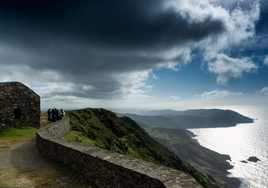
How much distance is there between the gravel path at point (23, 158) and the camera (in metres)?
8.96

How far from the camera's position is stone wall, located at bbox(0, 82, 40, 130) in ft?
54.6

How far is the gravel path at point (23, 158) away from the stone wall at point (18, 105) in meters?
6.81

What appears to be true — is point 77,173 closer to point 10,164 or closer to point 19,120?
point 10,164

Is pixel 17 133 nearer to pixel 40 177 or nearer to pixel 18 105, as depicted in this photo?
pixel 18 105

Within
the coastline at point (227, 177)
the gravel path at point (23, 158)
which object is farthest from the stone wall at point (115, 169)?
the coastline at point (227, 177)

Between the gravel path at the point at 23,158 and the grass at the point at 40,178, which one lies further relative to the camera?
the gravel path at the point at 23,158

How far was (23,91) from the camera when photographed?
18438 mm

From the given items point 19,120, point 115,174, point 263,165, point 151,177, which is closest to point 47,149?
point 115,174

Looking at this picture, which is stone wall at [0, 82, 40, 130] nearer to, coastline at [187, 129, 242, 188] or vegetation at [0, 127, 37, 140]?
vegetation at [0, 127, 37, 140]

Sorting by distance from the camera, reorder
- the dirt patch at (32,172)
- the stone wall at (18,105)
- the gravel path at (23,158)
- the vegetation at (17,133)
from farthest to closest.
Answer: the stone wall at (18,105)
the vegetation at (17,133)
the gravel path at (23,158)
the dirt patch at (32,172)

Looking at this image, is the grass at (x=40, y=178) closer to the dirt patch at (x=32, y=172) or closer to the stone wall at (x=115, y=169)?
the dirt patch at (x=32, y=172)

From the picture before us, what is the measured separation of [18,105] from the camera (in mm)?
17969

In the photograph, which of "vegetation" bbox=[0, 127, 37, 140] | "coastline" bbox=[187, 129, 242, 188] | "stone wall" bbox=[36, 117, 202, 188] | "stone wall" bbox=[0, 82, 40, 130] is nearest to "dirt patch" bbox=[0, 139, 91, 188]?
"stone wall" bbox=[36, 117, 202, 188]


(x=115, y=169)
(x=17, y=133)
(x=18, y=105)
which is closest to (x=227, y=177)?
(x=17, y=133)
